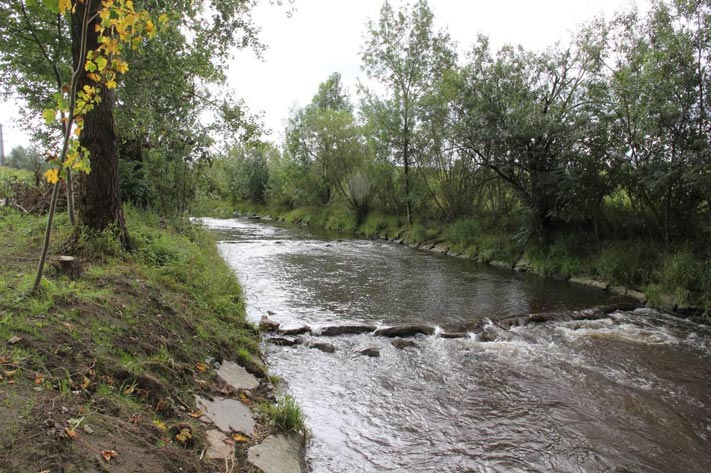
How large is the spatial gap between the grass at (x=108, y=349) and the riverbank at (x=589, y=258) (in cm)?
846

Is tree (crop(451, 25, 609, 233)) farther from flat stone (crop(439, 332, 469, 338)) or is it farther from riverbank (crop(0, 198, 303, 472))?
riverbank (crop(0, 198, 303, 472))

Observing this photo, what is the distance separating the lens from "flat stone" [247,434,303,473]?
3.82 metres

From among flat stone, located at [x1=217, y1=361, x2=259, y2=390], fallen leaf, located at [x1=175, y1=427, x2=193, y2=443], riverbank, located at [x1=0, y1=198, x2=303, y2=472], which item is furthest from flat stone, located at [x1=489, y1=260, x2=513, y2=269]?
fallen leaf, located at [x1=175, y1=427, x2=193, y2=443]

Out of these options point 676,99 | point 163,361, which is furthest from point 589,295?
point 163,361

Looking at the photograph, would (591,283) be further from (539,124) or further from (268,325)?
(268,325)

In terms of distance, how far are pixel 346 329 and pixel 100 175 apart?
214 inches

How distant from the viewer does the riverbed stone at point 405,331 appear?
870 cm

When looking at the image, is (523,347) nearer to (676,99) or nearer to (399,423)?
(399,423)

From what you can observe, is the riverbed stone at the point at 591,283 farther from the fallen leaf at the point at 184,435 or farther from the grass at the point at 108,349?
the fallen leaf at the point at 184,435

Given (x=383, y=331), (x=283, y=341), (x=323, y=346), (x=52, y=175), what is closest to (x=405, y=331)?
(x=383, y=331)

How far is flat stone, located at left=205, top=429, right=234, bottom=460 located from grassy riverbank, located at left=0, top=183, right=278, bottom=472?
0.09m

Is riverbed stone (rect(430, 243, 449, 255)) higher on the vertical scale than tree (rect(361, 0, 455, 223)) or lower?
lower

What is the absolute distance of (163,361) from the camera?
4465mm

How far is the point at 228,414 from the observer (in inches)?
172
